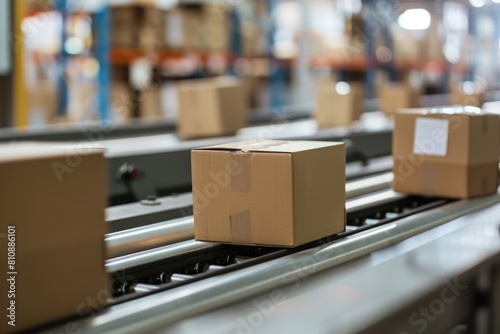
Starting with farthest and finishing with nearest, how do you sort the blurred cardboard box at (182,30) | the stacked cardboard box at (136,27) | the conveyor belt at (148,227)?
the blurred cardboard box at (182,30) < the stacked cardboard box at (136,27) < the conveyor belt at (148,227)

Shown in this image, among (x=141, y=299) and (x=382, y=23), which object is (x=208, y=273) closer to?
(x=141, y=299)

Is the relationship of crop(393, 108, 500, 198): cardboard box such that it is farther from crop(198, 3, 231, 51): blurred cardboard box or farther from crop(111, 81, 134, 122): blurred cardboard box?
crop(198, 3, 231, 51): blurred cardboard box

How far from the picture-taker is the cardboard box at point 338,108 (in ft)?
13.6

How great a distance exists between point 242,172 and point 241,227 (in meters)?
0.12

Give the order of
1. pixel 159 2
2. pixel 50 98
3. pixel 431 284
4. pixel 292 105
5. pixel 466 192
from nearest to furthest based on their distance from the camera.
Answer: pixel 431 284 → pixel 466 192 → pixel 50 98 → pixel 159 2 → pixel 292 105

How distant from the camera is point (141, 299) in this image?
1233mm

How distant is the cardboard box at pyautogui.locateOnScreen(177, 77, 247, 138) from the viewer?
3.34m

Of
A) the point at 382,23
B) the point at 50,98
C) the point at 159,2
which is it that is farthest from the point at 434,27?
the point at 50,98

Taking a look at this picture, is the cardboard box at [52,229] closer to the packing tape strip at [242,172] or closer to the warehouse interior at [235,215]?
the warehouse interior at [235,215]

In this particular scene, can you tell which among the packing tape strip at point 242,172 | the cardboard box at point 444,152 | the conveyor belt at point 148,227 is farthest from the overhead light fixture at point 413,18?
the packing tape strip at point 242,172

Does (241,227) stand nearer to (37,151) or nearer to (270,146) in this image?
(270,146)

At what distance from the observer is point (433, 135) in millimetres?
2145

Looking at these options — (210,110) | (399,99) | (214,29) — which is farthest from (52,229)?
(214,29)

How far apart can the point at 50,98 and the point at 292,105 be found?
124 inches
